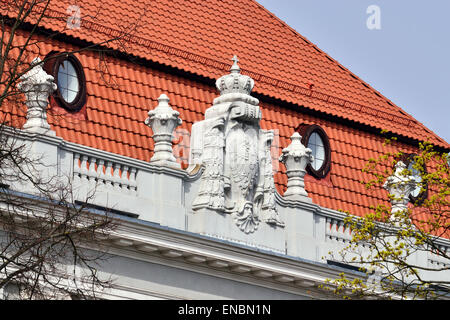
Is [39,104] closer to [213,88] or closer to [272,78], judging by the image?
[213,88]

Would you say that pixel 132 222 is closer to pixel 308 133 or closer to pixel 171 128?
pixel 171 128

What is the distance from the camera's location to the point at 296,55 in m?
38.2

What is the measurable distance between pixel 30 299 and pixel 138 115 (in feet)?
32.9

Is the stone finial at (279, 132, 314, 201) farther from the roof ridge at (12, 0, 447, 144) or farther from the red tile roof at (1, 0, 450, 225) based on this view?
the roof ridge at (12, 0, 447, 144)

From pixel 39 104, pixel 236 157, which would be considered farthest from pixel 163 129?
pixel 39 104

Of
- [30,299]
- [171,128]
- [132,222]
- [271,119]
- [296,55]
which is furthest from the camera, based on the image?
[296,55]

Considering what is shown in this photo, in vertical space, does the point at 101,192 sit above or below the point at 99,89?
below

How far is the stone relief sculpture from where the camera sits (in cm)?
3177

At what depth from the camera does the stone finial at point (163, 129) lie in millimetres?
31188

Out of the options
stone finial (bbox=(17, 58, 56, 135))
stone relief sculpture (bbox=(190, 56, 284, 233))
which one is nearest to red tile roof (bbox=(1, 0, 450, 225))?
stone relief sculpture (bbox=(190, 56, 284, 233))

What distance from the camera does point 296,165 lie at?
33.5 meters

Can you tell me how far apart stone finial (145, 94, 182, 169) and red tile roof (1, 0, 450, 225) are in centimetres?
54

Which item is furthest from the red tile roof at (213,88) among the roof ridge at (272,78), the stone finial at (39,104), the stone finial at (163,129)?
the stone finial at (39,104)
